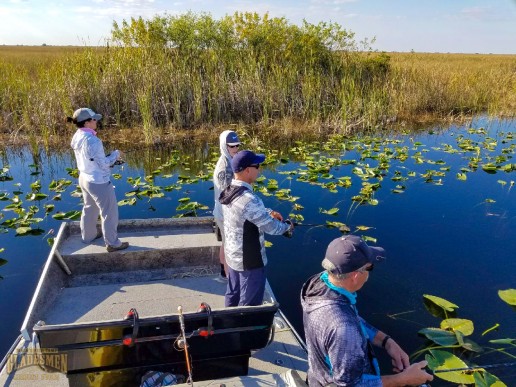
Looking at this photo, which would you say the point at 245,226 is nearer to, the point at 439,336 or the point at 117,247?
the point at 117,247

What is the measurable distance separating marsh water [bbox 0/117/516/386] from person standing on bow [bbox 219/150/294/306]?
5.22 ft

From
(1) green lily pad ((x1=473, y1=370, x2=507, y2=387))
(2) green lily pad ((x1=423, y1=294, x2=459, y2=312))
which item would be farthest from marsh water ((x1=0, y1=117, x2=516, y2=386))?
(1) green lily pad ((x1=473, y1=370, x2=507, y2=387))

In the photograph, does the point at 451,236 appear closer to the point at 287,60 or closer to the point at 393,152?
the point at 393,152

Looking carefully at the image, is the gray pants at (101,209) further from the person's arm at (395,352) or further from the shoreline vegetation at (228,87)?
the shoreline vegetation at (228,87)

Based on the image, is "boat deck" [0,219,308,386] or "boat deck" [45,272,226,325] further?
"boat deck" [45,272,226,325]

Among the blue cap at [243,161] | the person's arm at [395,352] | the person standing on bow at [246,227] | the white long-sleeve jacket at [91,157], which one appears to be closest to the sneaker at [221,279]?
the person standing on bow at [246,227]

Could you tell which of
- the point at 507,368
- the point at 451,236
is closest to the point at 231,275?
the point at 507,368

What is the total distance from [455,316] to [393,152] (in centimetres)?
661

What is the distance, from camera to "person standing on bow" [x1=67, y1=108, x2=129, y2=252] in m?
4.05

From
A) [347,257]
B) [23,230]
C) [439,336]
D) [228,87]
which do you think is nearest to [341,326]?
[347,257]

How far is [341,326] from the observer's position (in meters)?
1.69

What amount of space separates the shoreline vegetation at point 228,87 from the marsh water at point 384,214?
143 cm

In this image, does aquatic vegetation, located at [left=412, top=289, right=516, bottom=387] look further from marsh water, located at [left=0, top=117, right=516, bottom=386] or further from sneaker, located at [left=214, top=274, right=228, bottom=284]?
sneaker, located at [left=214, top=274, right=228, bottom=284]

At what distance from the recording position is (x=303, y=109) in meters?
13.1
